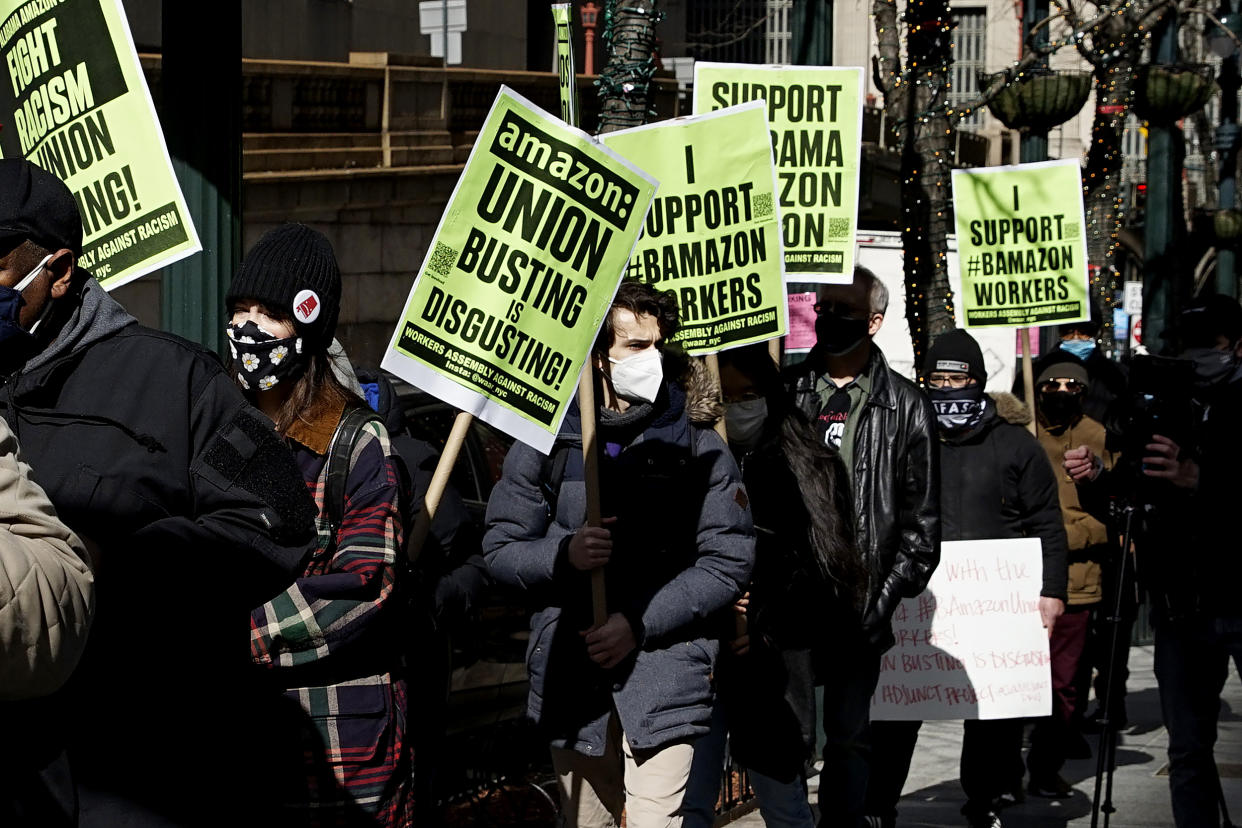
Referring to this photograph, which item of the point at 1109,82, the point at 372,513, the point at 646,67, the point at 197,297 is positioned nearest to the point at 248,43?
the point at 1109,82

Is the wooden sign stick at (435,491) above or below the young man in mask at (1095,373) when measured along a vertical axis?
below

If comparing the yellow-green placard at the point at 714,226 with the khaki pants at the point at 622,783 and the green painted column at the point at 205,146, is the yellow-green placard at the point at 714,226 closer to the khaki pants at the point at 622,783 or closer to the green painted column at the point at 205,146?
the green painted column at the point at 205,146

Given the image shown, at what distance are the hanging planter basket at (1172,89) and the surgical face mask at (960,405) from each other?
32.9 ft

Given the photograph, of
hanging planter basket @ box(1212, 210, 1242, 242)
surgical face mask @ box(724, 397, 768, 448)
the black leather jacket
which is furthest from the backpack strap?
hanging planter basket @ box(1212, 210, 1242, 242)

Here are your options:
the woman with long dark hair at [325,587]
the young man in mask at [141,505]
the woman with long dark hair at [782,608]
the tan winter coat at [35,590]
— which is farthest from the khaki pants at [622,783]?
the tan winter coat at [35,590]

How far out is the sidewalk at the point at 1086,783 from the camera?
26.8 feet

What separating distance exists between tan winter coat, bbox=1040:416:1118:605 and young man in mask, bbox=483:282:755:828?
448 centimetres

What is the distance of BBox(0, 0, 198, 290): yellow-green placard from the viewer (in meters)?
4.54

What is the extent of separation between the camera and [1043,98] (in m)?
15.1

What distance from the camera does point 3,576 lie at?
2.29m

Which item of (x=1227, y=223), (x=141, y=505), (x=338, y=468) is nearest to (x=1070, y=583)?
(x=338, y=468)

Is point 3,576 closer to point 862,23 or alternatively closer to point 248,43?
point 248,43

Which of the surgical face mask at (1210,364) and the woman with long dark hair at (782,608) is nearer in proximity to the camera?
the woman with long dark hair at (782,608)

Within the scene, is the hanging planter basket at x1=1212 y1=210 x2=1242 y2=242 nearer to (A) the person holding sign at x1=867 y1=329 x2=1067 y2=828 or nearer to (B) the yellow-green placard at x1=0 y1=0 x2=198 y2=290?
(A) the person holding sign at x1=867 y1=329 x2=1067 y2=828
